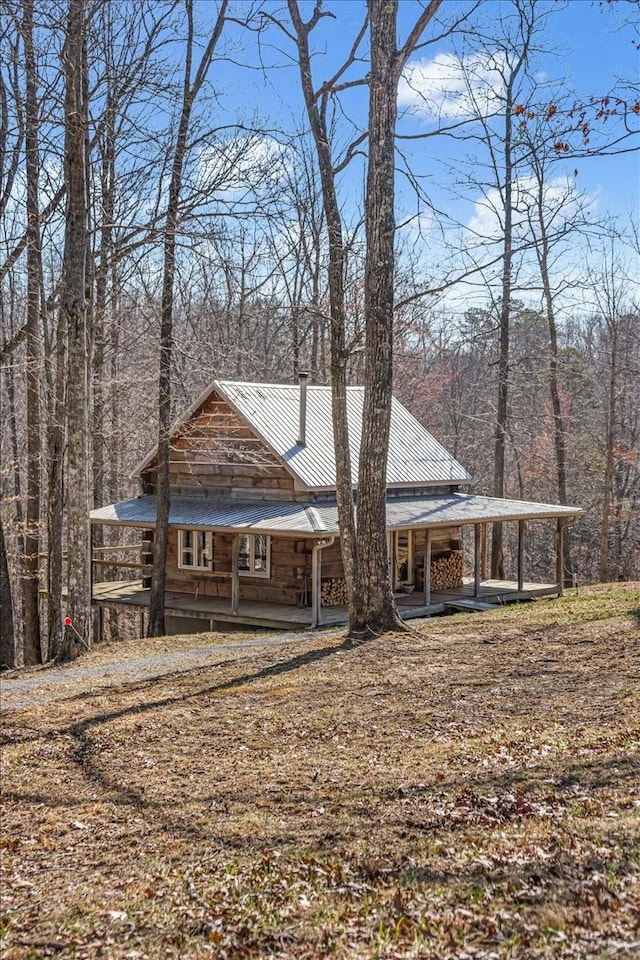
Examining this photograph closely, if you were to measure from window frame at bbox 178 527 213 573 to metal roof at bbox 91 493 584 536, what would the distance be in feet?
2.64

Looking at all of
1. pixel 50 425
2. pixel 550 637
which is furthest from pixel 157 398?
pixel 550 637

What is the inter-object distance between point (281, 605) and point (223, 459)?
174 inches

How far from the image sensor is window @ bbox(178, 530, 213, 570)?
2247cm

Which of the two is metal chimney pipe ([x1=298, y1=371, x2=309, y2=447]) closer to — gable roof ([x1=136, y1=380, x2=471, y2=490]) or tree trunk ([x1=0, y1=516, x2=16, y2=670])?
gable roof ([x1=136, y1=380, x2=471, y2=490])

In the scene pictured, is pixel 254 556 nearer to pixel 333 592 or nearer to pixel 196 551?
pixel 196 551

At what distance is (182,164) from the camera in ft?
58.0

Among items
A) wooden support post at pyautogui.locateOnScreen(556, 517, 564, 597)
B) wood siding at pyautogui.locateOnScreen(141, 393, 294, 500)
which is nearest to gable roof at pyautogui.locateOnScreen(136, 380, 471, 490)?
wood siding at pyautogui.locateOnScreen(141, 393, 294, 500)

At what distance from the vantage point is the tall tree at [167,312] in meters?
17.4

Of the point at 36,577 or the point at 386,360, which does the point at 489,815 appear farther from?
the point at 36,577

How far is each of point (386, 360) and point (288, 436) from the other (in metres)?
9.63

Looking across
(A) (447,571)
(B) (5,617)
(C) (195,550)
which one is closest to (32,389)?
(B) (5,617)

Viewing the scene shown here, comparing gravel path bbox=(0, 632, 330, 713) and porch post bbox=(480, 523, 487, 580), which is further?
porch post bbox=(480, 523, 487, 580)

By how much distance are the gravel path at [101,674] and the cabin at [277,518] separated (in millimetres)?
4244

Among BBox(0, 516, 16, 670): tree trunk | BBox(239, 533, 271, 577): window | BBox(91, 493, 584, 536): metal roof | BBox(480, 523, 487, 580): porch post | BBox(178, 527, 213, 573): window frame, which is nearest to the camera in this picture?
BBox(0, 516, 16, 670): tree trunk
